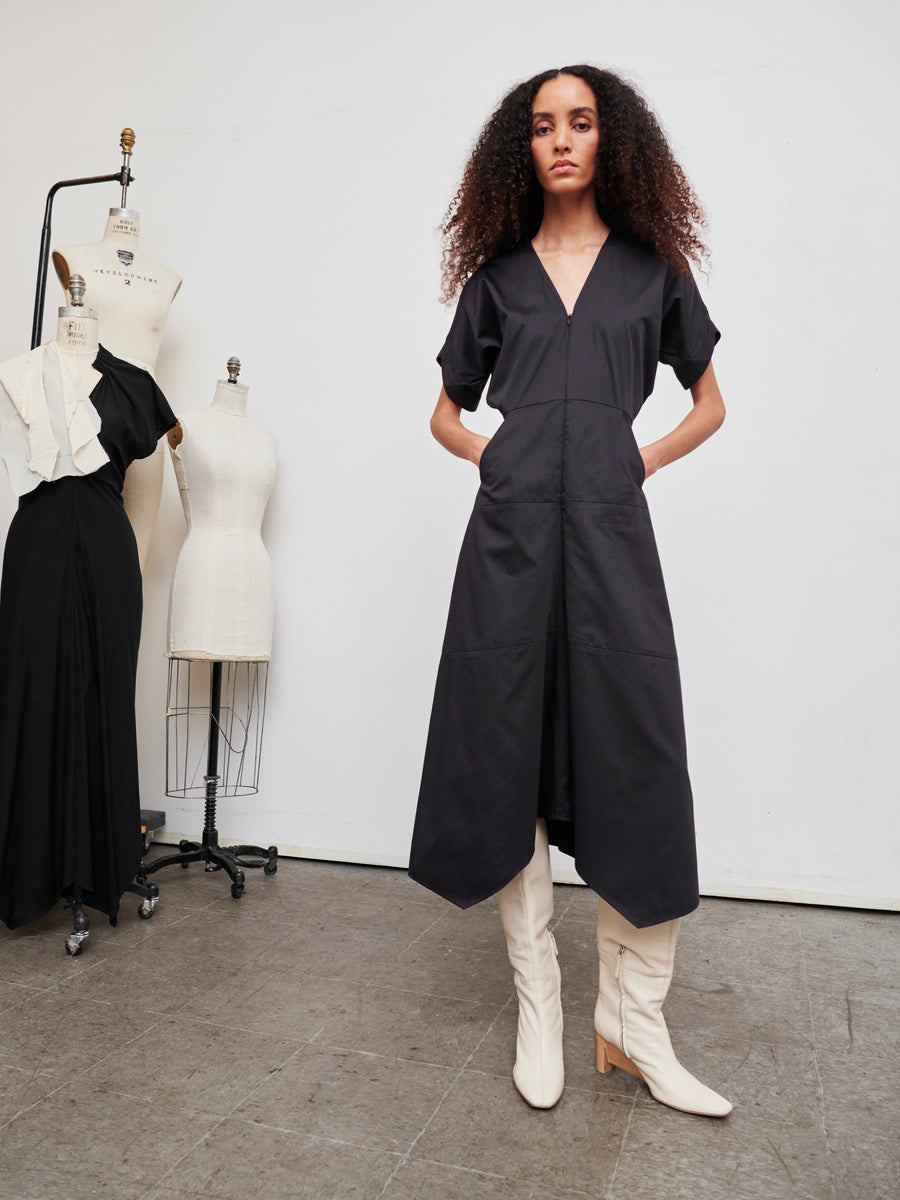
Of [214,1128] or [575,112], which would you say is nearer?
[214,1128]

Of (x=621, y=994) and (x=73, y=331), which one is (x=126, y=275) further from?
(x=621, y=994)

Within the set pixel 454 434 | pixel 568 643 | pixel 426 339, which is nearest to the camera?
pixel 568 643

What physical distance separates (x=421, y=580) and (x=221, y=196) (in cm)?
147

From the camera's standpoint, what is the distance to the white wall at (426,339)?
9.29 feet

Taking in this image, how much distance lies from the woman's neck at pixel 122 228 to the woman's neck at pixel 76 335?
0.46m

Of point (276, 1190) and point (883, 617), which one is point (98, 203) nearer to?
point (883, 617)

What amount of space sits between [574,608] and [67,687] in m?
1.37

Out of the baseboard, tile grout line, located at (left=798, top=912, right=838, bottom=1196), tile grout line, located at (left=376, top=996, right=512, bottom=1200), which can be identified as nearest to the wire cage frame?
the baseboard

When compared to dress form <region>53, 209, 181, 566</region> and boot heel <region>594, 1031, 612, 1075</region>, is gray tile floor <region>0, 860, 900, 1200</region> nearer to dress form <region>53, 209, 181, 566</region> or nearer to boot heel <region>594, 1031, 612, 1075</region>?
boot heel <region>594, 1031, 612, 1075</region>

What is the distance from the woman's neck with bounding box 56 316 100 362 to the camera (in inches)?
93.0

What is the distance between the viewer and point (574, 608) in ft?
5.17

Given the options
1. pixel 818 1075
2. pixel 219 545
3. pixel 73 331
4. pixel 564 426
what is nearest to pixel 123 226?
pixel 73 331

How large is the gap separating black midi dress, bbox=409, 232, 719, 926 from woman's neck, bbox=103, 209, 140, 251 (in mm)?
1526

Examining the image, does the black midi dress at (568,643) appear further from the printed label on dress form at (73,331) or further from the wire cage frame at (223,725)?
the wire cage frame at (223,725)
